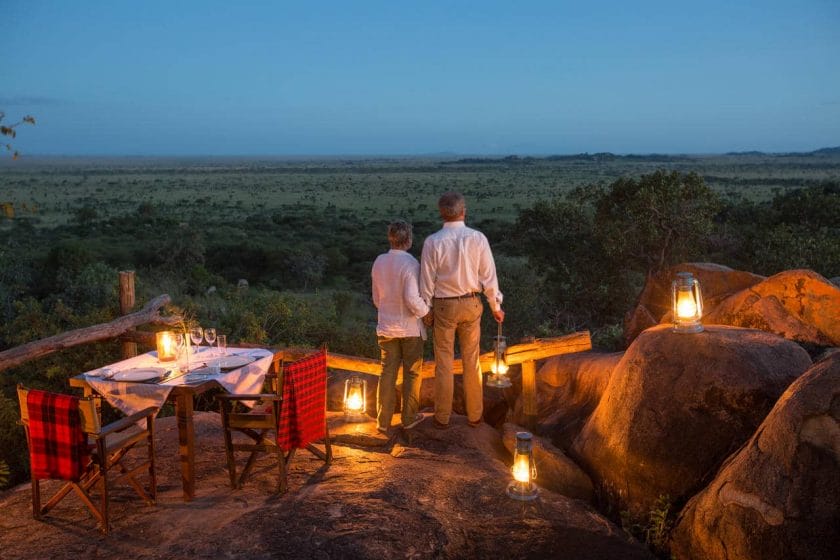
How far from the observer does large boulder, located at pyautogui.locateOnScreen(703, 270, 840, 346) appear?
7.58 metres

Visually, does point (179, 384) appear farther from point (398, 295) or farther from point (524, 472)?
point (524, 472)

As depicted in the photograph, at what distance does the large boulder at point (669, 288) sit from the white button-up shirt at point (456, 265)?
98.8 inches

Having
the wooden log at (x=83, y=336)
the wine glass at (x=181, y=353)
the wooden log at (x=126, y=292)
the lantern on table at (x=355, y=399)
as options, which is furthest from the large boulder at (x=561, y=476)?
the wooden log at (x=126, y=292)

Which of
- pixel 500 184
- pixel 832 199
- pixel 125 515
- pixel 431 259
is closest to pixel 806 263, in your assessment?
pixel 832 199

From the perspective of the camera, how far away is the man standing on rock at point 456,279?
6.56 meters

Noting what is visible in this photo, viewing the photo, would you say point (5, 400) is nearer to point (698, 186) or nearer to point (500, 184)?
point (698, 186)

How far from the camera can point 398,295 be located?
6.64 m

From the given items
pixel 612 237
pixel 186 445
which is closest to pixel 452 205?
pixel 186 445

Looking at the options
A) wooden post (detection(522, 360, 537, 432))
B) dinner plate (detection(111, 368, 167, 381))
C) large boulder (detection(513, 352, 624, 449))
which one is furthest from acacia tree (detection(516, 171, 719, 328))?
dinner plate (detection(111, 368, 167, 381))

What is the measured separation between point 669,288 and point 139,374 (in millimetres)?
6661

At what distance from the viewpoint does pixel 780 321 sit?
25.3ft

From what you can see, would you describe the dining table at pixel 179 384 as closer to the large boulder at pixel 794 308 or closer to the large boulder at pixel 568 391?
the large boulder at pixel 568 391

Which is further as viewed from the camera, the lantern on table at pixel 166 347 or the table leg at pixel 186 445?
the lantern on table at pixel 166 347

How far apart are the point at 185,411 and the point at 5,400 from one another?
383cm
